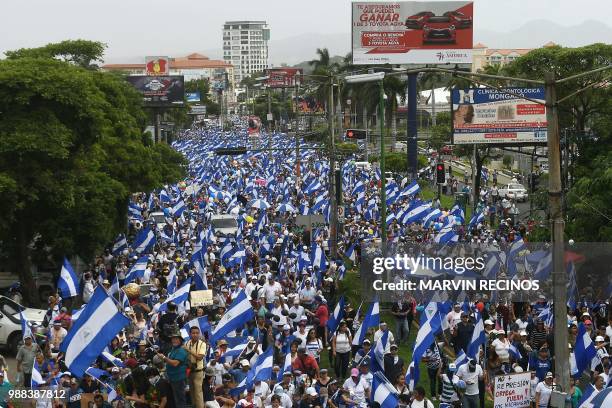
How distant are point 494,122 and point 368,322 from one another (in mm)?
28489

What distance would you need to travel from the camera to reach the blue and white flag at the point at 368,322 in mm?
18359

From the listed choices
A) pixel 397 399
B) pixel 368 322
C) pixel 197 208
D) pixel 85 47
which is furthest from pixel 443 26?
pixel 397 399

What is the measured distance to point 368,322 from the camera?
1833 cm

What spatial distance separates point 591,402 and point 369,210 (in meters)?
27.5

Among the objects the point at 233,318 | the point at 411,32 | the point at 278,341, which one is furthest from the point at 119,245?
the point at 411,32

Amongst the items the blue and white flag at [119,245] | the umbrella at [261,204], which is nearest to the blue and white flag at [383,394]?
the blue and white flag at [119,245]

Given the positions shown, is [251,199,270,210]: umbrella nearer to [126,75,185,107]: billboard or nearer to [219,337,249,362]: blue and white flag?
[219,337,249,362]: blue and white flag

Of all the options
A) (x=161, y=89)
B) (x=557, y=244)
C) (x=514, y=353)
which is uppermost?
(x=557, y=244)

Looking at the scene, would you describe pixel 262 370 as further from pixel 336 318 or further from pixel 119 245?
pixel 119 245

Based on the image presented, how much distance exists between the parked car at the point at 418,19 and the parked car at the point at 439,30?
21 cm

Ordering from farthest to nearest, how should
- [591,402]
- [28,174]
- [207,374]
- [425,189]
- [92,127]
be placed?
[425,189] → [92,127] → [28,174] → [207,374] → [591,402]

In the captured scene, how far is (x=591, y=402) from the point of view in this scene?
13945mm

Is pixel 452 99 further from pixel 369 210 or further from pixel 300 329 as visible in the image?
pixel 300 329

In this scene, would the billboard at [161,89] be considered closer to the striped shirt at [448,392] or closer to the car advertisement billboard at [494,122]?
the car advertisement billboard at [494,122]
